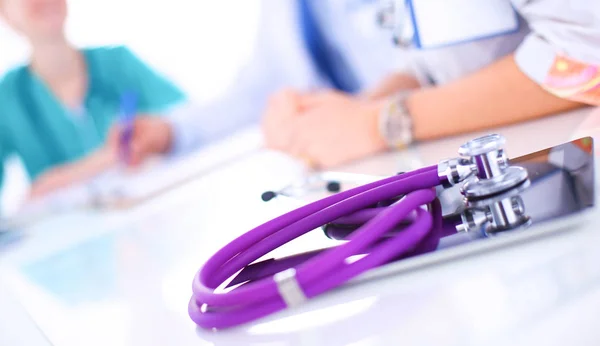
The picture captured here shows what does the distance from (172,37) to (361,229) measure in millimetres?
1724

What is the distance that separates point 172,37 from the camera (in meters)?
1.98

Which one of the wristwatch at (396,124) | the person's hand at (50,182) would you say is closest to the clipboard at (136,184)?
the person's hand at (50,182)

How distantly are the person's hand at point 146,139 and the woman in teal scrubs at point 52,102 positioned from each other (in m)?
0.07

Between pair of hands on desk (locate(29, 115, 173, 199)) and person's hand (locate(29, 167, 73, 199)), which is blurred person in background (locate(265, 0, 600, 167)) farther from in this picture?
person's hand (locate(29, 167, 73, 199))

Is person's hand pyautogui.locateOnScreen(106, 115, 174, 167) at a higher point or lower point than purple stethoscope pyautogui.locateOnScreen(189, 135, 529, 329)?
lower

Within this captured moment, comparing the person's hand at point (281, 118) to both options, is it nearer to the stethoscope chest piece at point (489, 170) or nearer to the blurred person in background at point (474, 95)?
the blurred person in background at point (474, 95)

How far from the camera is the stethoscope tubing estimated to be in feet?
1.24

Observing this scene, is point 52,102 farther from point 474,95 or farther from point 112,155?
point 474,95

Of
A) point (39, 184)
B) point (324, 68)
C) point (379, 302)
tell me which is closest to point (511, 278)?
point (379, 302)

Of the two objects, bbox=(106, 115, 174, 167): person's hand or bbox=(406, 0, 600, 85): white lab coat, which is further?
bbox=(106, 115, 174, 167): person's hand

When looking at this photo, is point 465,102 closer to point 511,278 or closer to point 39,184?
point 511,278

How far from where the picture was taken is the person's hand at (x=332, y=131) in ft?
2.86

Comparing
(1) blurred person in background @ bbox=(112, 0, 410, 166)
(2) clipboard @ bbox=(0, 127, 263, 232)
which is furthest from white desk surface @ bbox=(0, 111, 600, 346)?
(1) blurred person in background @ bbox=(112, 0, 410, 166)

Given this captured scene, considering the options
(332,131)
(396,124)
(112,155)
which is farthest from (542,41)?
(112,155)
